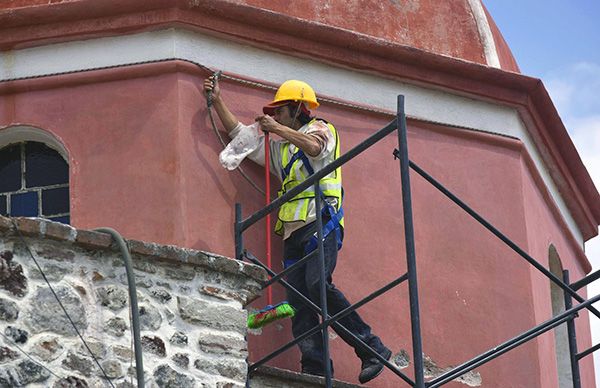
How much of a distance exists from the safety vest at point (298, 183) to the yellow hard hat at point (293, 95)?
158mm

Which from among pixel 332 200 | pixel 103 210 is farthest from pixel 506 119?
pixel 103 210

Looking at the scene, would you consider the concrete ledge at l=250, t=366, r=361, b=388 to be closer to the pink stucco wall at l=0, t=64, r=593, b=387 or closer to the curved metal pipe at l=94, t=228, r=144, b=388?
the pink stucco wall at l=0, t=64, r=593, b=387

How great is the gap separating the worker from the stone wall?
1.10 meters

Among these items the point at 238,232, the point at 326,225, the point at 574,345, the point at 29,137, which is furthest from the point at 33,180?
the point at 574,345

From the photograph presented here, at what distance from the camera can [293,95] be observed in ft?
46.3

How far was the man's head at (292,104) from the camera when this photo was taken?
14117 millimetres

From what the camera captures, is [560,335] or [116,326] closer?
[116,326]

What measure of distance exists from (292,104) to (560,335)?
328cm

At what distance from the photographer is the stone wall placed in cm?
1148

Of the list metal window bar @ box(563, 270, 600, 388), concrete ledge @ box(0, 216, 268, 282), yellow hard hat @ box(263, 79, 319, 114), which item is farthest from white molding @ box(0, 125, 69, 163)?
metal window bar @ box(563, 270, 600, 388)

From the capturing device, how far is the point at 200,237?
1372 cm

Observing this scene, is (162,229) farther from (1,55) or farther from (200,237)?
(1,55)

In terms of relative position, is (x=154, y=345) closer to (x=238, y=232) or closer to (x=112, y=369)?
(x=112, y=369)

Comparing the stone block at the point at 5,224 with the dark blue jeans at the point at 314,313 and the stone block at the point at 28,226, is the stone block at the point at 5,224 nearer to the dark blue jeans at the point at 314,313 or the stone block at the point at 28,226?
the stone block at the point at 28,226
